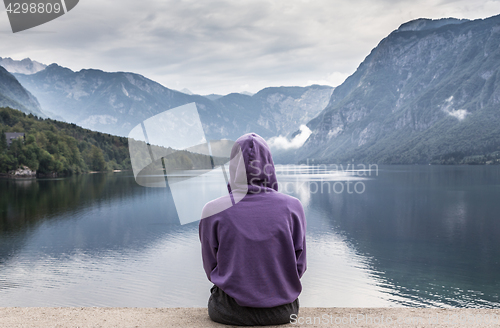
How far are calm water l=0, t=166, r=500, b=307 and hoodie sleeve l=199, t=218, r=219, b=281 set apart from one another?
9441mm

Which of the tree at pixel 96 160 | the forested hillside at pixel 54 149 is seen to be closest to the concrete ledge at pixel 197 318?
the forested hillside at pixel 54 149

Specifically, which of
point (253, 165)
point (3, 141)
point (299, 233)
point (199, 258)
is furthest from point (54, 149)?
point (299, 233)

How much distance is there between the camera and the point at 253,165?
175 inches

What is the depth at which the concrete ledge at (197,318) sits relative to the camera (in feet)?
19.3

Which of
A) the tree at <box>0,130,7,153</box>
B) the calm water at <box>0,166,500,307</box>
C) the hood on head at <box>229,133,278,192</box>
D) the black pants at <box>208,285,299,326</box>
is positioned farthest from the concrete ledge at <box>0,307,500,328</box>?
the tree at <box>0,130,7,153</box>

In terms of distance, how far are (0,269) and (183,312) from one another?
14.3 meters

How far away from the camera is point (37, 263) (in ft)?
60.5

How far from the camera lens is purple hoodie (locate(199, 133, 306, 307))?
14.4 ft

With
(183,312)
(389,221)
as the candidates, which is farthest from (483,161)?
(183,312)

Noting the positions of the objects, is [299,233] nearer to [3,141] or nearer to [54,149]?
[54,149]

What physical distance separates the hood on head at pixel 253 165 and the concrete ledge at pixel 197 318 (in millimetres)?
2060

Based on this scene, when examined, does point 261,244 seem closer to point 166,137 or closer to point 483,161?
point 166,137

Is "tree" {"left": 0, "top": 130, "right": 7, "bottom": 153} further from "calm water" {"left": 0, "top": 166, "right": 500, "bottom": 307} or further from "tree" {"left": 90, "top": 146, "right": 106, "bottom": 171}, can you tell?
"calm water" {"left": 0, "top": 166, "right": 500, "bottom": 307}

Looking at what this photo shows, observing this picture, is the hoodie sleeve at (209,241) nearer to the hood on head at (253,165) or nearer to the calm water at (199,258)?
the hood on head at (253,165)
